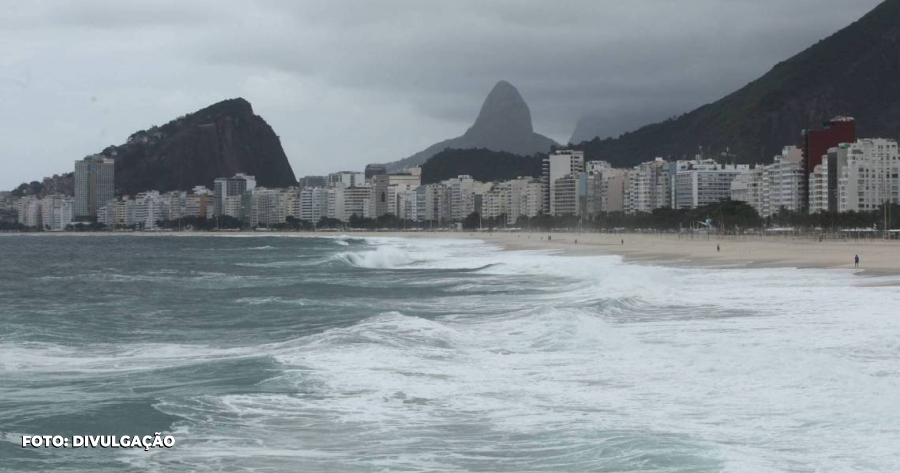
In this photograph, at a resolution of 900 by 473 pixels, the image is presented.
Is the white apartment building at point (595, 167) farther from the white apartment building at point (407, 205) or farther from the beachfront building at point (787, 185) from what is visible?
the beachfront building at point (787, 185)

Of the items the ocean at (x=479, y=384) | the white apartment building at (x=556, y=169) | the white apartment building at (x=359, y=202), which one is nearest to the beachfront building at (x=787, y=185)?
the white apartment building at (x=556, y=169)

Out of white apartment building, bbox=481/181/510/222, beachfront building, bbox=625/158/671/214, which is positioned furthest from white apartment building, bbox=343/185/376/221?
beachfront building, bbox=625/158/671/214

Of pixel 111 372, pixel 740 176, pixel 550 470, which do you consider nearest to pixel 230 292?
pixel 111 372

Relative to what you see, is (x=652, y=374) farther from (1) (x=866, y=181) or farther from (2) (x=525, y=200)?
(2) (x=525, y=200)

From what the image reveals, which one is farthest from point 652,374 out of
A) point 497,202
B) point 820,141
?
point 497,202

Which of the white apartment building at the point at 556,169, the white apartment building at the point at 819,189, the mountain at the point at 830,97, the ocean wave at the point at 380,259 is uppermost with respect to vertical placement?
the mountain at the point at 830,97

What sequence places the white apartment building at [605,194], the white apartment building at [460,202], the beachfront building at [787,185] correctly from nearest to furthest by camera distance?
the beachfront building at [787,185] → the white apartment building at [605,194] → the white apartment building at [460,202]
